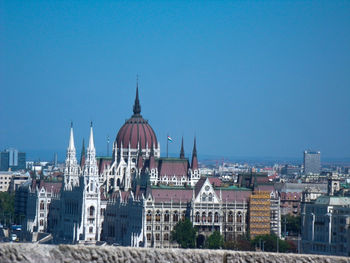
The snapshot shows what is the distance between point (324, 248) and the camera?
9281cm

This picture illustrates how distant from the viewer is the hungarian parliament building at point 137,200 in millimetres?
109875

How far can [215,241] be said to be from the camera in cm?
10031

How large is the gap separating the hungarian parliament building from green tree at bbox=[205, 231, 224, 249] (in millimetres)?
3172

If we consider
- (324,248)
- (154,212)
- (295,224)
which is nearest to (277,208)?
(295,224)

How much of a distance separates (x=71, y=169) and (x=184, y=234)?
30227 millimetres

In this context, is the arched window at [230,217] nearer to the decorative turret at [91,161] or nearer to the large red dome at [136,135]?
the decorative turret at [91,161]

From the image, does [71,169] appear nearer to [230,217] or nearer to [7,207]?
[7,207]

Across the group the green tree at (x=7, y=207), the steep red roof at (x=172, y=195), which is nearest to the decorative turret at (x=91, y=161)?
the steep red roof at (x=172, y=195)

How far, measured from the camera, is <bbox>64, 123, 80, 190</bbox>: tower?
128 meters

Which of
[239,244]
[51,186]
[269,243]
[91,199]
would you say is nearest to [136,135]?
[51,186]

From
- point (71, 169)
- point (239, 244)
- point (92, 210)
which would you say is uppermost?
point (71, 169)

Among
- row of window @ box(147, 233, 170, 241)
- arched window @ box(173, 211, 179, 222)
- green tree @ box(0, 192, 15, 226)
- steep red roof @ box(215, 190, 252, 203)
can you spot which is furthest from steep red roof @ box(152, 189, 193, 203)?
green tree @ box(0, 192, 15, 226)

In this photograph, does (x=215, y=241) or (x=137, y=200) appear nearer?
(x=215, y=241)

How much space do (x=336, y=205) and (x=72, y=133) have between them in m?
45.2
